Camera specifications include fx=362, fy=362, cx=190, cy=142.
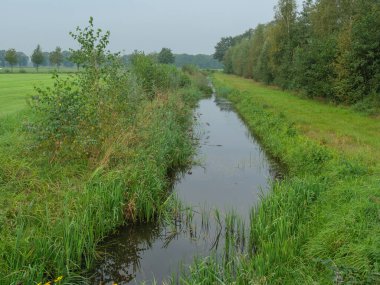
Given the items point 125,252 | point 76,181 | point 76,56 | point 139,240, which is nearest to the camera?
point 125,252

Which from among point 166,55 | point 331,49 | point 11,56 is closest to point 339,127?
point 331,49

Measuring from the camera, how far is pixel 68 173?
895 cm

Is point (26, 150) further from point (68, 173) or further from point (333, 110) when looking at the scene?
point (333, 110)

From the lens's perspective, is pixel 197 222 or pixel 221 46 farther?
pixel 221 46

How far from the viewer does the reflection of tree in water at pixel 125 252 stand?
6473 mm

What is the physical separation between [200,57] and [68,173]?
192119 mm

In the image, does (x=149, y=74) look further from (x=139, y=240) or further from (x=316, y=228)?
(x=316, y=228)

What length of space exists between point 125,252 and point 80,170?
9.75 ft

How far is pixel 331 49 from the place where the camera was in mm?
23578

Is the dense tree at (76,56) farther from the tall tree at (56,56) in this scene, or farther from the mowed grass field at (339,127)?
the tall tree at (56,56)

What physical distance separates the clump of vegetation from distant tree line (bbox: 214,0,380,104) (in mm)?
12572

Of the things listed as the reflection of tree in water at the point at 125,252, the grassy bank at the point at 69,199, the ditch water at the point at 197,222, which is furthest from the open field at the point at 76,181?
the ditch water at the point at 197,222

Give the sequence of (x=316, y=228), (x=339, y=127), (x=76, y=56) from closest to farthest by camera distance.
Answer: (x=316, y=228) < (x=76, y=56) < (x=339, y=127)

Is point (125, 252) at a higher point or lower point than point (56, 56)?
lower
